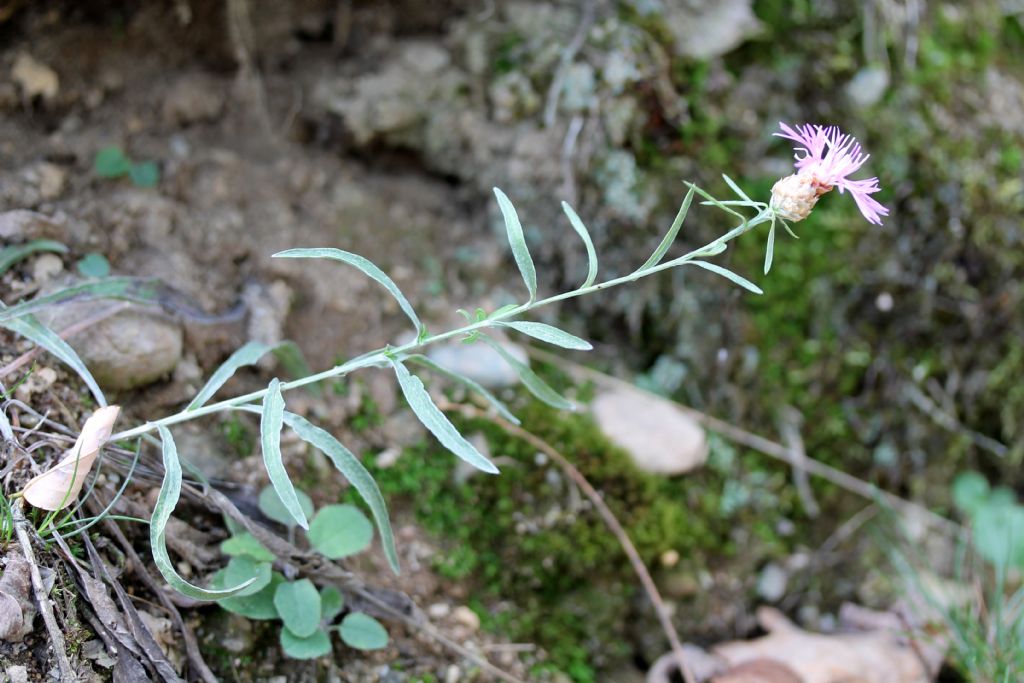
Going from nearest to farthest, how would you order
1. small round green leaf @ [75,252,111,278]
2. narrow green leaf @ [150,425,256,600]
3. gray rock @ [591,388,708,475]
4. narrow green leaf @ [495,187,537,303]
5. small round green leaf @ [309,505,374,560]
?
narrow green leaf @ [150,425,256,600]
narrow green leaf @ [495,187,537,303]
small round green leaf @ [309,505,374,560]
small round green leaf @ [75,252,111,278]
gray rock @ [591,388,708,475]

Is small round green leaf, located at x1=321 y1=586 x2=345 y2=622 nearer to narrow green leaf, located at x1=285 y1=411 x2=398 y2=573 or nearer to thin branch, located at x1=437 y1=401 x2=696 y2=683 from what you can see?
narrow green leaf, located at x1=285 y1=411 x2=398 y2=573

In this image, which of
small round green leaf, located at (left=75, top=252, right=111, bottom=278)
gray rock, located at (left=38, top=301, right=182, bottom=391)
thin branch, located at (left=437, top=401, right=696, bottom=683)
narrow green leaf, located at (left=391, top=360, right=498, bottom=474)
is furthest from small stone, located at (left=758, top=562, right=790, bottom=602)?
small round green leaf, located at (left=75, top=252, right=111, bottom=278)

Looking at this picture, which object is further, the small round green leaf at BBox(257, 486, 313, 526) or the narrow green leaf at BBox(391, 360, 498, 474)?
the small round green leaf at BBox(257, 486, 313, 526)

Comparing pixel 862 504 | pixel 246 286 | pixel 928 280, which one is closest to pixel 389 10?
pixel 246 286

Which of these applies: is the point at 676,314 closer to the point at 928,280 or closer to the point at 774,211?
the point at 928,280

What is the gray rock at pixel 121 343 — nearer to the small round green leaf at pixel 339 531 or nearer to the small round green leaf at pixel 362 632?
the small round green leaf at pixel 339 531

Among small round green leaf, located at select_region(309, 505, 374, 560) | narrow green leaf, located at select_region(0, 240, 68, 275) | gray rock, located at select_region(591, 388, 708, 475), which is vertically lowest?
gray rock, located at select_region(591, 388, 708, 475)
